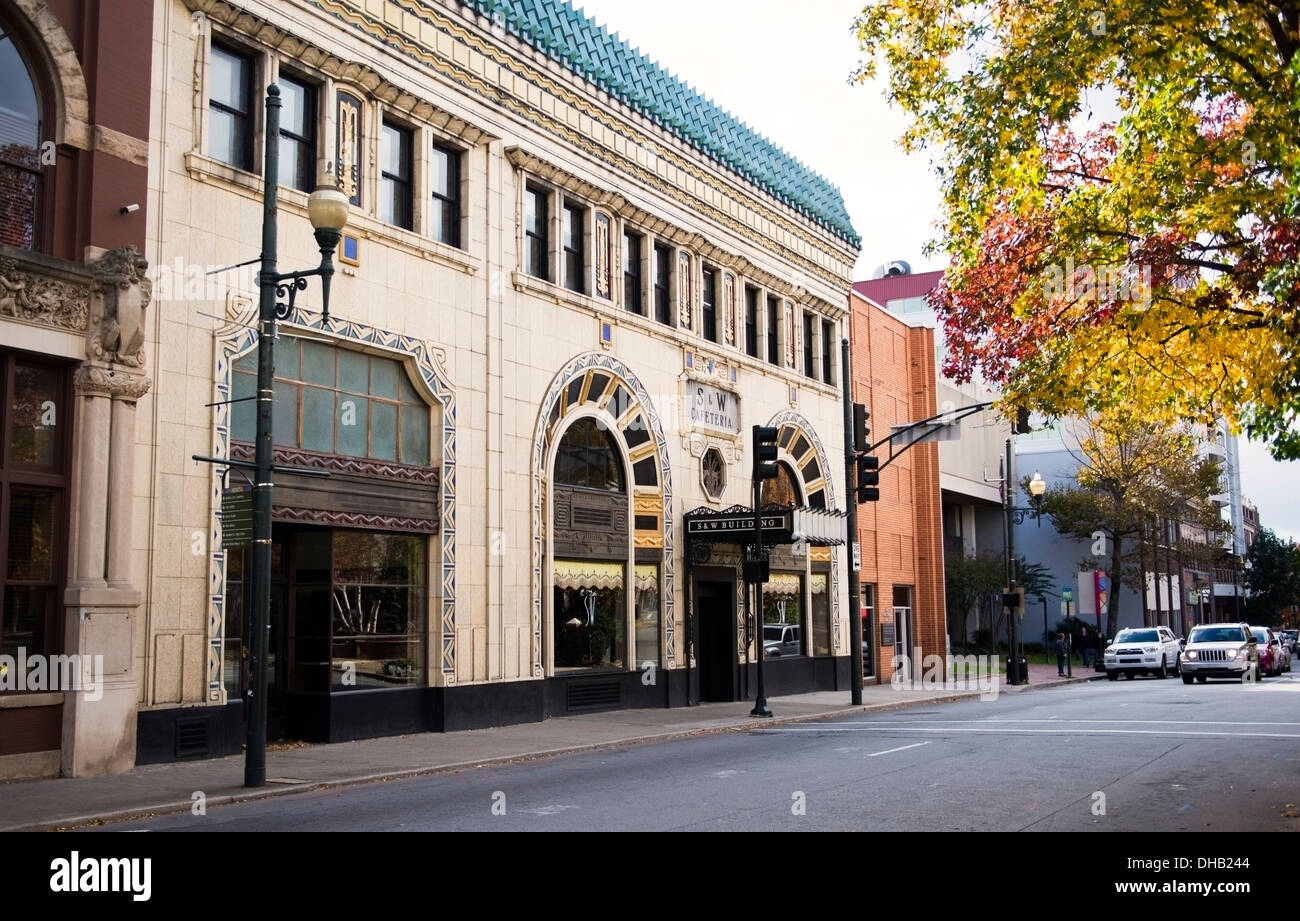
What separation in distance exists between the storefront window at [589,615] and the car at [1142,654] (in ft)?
81.6

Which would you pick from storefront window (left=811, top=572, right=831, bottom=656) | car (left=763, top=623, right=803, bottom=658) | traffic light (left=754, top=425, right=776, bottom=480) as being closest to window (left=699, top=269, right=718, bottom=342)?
traffic light (left=754, top=425, right=776, bottom=480)

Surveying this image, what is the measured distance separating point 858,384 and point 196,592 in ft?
83.0

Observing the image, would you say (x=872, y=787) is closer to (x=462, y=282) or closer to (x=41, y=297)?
(x=41, y=297)

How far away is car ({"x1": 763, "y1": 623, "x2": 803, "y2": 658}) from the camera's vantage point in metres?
31.1

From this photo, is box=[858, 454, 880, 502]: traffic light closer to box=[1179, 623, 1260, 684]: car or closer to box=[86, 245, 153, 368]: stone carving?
box=[1179, 623, 1260, 684]: car

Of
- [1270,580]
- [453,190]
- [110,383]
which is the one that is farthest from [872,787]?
[1270,580]

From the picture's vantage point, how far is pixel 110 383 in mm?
15016

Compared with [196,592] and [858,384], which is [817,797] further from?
[858,384]

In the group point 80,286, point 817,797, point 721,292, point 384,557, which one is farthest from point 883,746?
point 721,292

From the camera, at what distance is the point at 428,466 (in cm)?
2056

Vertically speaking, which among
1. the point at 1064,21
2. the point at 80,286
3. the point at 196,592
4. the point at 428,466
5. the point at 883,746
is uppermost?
the point at 1064,21

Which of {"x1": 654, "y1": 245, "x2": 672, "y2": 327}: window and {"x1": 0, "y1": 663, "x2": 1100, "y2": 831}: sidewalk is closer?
{"x1": 0, "y1": 663, "x2": 1100, "y2": 831}: sidewalk

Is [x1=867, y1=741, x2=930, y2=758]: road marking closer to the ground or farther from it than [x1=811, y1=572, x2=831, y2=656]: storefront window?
closer to the ground

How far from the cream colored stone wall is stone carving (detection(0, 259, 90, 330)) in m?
1.17
